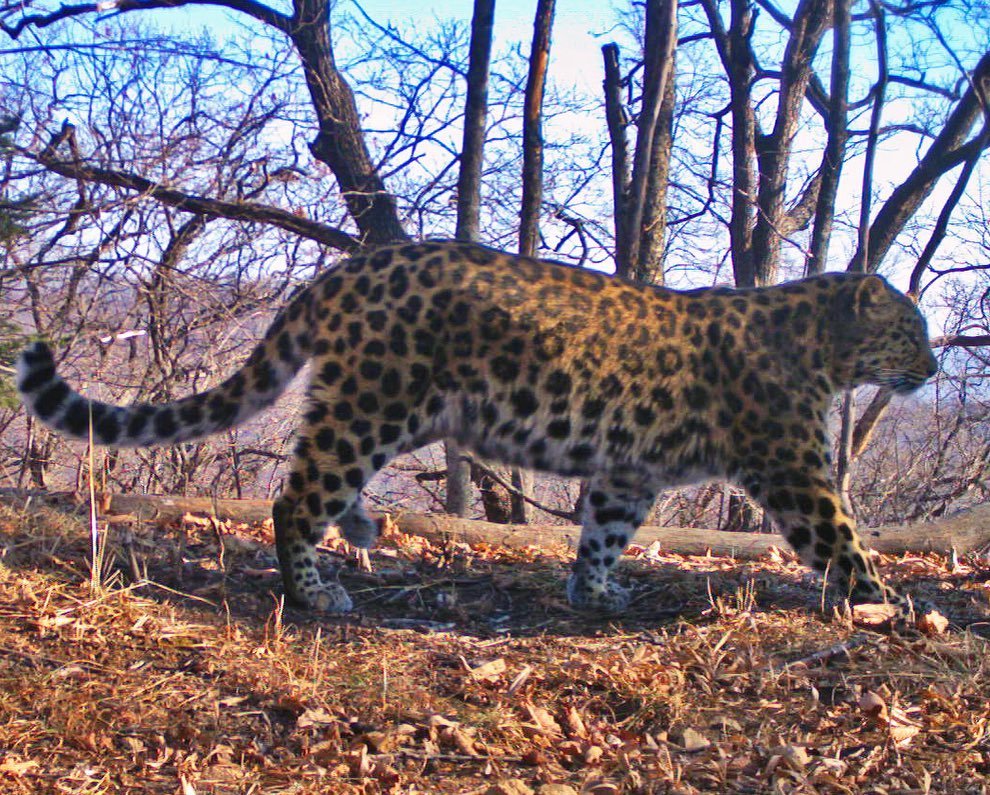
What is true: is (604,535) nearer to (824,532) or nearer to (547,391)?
(547,391)

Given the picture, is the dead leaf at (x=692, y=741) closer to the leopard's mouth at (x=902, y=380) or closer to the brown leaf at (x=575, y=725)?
the brown leaf at (x=575, y=725)

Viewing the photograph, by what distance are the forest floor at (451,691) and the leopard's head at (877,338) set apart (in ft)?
4.49

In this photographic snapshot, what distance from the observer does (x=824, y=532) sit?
5465 mm

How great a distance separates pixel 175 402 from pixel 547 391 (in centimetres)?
201

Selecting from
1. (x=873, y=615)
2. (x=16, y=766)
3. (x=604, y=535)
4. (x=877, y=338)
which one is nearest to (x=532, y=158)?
(x=877, y=338)

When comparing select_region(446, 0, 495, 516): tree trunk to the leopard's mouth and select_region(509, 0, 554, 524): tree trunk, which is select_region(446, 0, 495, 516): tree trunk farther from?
the leopard's mouth

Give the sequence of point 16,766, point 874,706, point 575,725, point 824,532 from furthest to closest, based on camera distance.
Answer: point 824,532 → point 874,706 → point 575,725 → point 16,766

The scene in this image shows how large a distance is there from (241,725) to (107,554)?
2298mm

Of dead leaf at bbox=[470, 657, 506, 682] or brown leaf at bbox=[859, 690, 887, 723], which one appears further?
dead leaf at bbox=[470, 657, 506, 682]

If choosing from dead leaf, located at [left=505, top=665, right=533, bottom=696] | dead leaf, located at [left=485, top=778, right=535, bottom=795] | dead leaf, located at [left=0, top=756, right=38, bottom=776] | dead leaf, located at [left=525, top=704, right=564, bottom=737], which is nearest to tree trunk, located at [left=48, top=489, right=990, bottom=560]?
dead leaf, located at [left=505, top=665, right=533, bottom=696]

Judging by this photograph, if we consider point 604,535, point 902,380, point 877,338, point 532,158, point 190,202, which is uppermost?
point 532,158

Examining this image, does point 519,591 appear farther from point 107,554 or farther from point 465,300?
point 107,554

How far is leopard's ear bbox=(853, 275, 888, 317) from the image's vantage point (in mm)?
6168

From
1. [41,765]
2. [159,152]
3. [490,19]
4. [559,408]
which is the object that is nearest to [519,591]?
[559,408]
